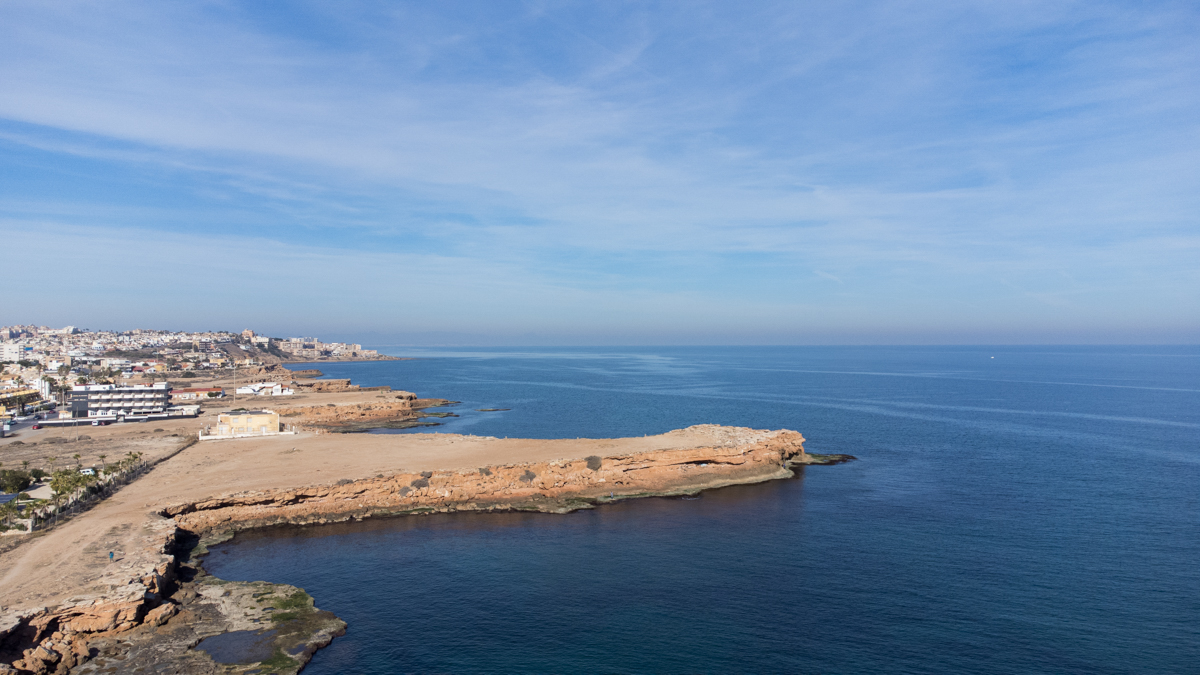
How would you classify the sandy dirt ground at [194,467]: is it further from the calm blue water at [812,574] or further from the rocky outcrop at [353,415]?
the rocky outcrop at [353,415]

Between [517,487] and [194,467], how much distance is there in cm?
2821

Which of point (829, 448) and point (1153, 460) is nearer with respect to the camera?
point (1153, 460)

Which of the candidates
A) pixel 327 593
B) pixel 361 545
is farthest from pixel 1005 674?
pixel 361 545

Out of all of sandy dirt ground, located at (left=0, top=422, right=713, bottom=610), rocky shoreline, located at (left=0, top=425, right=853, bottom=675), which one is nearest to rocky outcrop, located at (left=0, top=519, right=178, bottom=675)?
rocky shoreline, located at (left=0, top=425, right=853, bottom=675)

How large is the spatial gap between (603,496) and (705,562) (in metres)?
17.1

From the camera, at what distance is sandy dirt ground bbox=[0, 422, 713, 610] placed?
2960cm

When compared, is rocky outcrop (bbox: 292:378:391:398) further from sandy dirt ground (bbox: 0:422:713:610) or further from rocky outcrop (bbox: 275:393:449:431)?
sandy dirt ground (bbox: 0:422:713:610)

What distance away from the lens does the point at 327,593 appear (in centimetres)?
3195

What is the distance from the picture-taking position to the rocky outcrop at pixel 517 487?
146 ft

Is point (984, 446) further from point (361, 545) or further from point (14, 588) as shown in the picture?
point (14, 588)

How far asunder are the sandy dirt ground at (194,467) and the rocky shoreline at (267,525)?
135 cm

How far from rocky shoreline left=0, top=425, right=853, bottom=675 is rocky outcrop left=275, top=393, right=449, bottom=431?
4483cm

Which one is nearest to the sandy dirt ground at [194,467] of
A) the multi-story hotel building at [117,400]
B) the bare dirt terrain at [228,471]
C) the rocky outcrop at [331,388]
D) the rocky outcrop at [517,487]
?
the bare dirt terrain at [228,471]

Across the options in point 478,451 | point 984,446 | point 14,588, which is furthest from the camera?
point 984,446
